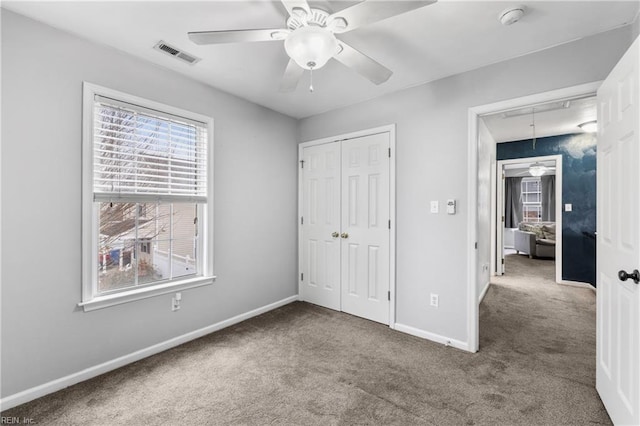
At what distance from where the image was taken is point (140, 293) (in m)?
2.43

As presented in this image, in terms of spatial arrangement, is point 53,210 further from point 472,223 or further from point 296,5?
point 472,223

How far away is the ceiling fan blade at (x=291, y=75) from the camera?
6.35 feet

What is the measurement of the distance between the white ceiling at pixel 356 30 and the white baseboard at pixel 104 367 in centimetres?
239

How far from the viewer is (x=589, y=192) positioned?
4.70 metres

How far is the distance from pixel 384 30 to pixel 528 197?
30.7ft

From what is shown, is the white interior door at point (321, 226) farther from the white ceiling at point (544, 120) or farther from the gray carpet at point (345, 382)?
the white ceiling at point (544, 120)

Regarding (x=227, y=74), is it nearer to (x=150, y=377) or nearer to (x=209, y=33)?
(x=209, y=33)

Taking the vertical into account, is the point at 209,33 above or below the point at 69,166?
above

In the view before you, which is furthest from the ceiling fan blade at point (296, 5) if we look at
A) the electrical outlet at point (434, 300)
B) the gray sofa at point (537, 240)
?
the gray sofa at point (537, 240)

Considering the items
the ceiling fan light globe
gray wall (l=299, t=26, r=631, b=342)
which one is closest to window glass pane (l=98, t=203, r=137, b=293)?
the ceiling fan light globe

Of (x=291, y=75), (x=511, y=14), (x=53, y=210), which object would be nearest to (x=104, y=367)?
(x=53, y=210)

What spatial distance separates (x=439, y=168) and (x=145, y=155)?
2599 mm

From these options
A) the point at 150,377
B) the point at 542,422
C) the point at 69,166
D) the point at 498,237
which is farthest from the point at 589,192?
the point at 69,166

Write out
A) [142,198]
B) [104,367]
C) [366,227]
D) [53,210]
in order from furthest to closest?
1. [366,227]
2. [142,198]
3. [104,367]
4. [53,210]
